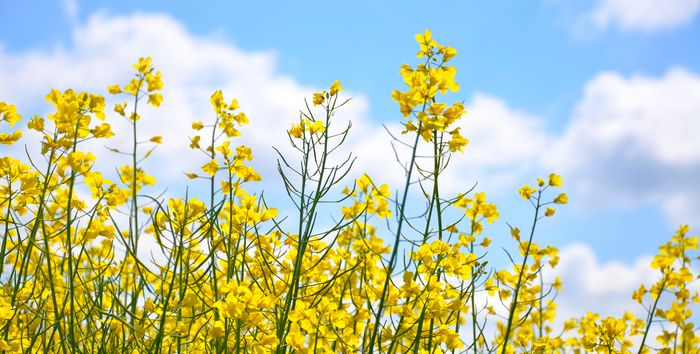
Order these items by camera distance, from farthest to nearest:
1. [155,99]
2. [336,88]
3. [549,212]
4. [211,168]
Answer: [549,212] → [155,99] → [211,168] → [336,88]

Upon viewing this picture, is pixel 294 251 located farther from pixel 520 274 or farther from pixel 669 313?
pixel 669 313

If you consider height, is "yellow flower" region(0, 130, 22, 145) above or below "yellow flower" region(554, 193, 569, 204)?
below

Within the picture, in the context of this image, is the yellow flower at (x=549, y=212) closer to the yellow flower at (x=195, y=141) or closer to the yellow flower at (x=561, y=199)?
the yellow flower at (x=561, y=199)

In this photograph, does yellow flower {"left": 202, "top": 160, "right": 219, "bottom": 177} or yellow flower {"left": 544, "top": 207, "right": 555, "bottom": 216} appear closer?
yellow flower {"left": 202, "top": 160, "right": 219, "bottom": 177}

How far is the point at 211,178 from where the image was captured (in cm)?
217

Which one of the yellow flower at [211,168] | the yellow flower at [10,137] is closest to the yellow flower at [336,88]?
the yellow flower at [211,168]

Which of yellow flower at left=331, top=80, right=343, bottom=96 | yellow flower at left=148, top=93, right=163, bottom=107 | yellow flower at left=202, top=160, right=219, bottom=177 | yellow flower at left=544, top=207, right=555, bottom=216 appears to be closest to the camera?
yellow flower at left=331, top=80, right=343, bottom=96

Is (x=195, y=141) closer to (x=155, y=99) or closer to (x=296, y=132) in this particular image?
(x=155, y=99)

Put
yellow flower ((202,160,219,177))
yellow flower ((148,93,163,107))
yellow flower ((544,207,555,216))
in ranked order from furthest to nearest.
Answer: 1. yellow flower ((544,207,555,216))
2. yellow flower ((148,93,163,107))
3. yellow flower ((202,160,219,177))

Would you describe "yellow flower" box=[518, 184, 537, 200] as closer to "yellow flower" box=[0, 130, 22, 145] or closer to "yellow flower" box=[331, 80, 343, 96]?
"yellow flower" box=[331, 80, 343, 96]

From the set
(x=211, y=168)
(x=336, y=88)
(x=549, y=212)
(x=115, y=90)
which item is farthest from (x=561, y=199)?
(x=115, y=90)

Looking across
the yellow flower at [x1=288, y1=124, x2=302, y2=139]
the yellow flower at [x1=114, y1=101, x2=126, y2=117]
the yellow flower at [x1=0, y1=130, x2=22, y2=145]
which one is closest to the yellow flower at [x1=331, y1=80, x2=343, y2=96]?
the yellow flower at [x1=288, y1=124, x2=302, y2=139]

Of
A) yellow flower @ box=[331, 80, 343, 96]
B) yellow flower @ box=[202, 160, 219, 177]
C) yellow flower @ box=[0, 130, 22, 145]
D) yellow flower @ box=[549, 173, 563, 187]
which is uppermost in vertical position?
yellow flower @ box=[549, 173, 563, 187]

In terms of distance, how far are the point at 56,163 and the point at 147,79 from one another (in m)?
0.56
